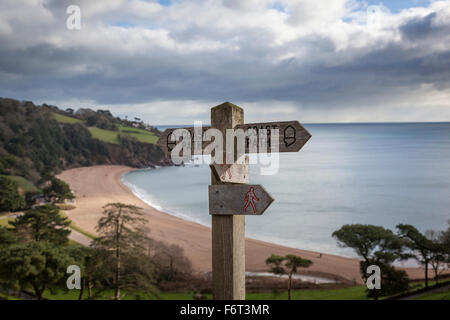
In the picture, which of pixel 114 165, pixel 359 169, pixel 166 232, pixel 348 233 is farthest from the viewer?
pixel 114 165

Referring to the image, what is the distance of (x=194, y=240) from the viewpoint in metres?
25.5

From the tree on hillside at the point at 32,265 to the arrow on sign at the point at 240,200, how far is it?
1087 centimetres

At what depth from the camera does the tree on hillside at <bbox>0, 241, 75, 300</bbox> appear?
36.3 feet

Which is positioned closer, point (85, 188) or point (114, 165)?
point (85, 188)

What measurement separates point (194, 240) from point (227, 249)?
23.6m

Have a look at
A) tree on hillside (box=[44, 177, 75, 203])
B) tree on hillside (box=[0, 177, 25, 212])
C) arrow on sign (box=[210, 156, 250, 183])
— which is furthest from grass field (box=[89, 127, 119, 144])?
arrow on sign (box=[210, 156, 250, 183])

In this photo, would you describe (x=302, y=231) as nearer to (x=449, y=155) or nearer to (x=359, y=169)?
(x=359, y=169)

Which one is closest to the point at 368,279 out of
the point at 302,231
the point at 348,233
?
the point at 348,233

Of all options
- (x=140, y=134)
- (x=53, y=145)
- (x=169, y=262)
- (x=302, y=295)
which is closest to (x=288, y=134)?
(x=302, y=295)

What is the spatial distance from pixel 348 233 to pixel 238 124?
52.5 ft

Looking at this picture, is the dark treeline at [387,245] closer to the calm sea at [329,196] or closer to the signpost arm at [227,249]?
the calm sea at [329,196]

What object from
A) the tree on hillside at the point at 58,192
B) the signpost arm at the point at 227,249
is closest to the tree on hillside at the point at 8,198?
the tree on hillside at the point at 58,192

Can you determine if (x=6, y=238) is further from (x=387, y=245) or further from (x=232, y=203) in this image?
(x=387, y=245)

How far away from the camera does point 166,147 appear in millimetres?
2881
